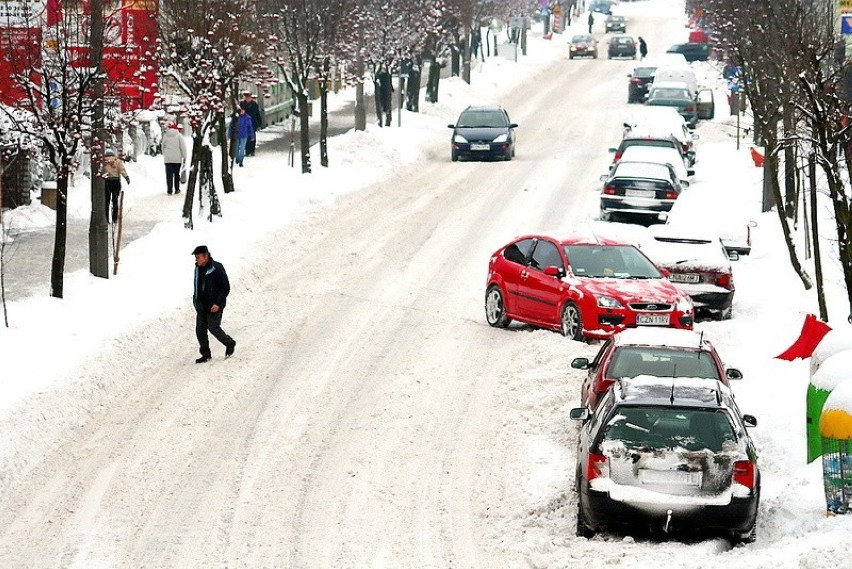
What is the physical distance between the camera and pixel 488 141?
39469mm

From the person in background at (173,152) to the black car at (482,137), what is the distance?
10.7m

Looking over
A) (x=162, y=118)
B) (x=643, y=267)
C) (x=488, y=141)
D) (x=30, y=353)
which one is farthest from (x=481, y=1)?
(x=30, y=353)

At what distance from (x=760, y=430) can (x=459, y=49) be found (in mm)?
50065

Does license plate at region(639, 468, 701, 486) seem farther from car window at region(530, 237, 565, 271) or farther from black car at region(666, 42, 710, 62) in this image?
black car at region(666, 42, 710, 62)

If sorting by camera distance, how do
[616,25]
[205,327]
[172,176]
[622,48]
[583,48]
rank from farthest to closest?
1. [616,25]
2. [622,48]
3. [583,48]
4. [172,176]
5. [205,327]

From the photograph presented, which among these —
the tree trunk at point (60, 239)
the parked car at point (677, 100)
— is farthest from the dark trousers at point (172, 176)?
the parked car at point (677, 100)

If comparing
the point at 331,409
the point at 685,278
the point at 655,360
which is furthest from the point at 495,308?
the point at 655,360

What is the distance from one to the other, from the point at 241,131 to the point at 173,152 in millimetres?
5144

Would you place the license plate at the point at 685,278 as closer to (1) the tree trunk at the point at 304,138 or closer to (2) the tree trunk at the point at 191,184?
(2) the tree trunk at the point at 191,184

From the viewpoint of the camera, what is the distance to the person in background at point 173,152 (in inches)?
1180

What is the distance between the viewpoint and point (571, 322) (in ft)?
63.6

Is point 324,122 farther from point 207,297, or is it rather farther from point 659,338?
point 659,338

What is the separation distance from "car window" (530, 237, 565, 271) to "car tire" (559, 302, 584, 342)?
0.82m

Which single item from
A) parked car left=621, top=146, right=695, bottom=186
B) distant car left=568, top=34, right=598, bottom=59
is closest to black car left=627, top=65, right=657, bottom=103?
distant car left=568, top=34, right=598, bottom=59
